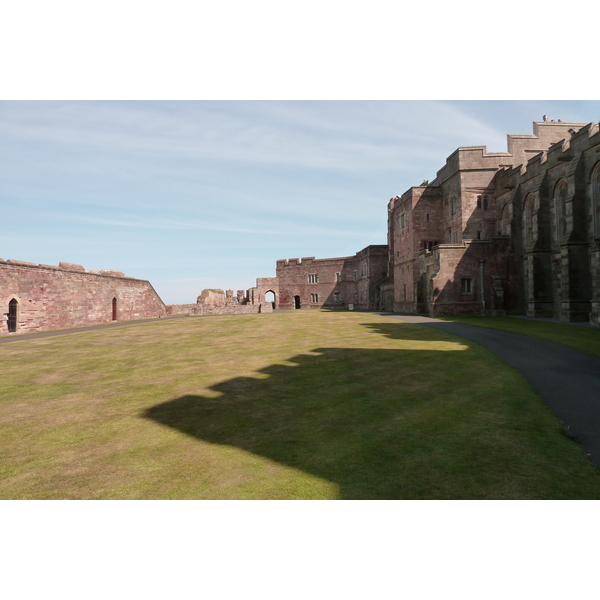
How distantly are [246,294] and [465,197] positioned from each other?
31.3m

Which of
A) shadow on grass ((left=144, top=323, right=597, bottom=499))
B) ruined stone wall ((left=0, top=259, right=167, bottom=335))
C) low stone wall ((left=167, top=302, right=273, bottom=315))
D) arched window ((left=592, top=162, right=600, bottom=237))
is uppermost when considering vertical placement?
arched window ((left=592, top=162, right=600, bottom=237))

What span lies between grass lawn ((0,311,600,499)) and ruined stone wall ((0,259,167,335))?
48.3ft

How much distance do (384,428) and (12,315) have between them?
24.8m

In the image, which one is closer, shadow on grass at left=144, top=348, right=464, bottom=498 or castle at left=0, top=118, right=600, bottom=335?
shadow on grass at left=144, top=348, right=464, bottom=498

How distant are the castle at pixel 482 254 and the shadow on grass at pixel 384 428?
1559cm

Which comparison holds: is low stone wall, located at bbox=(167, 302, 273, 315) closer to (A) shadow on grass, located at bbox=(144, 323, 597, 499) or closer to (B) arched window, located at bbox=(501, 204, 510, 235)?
(B) arched window, located at bbox=(501, 204, 510, 235)

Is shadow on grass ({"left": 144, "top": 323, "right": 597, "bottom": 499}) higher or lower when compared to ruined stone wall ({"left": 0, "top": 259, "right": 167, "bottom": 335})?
lower

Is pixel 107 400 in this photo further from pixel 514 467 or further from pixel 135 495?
pixel 514 467

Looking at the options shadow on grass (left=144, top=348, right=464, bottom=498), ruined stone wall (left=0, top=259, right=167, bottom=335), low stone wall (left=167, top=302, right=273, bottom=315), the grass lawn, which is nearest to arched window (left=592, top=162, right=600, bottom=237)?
the grass lawn

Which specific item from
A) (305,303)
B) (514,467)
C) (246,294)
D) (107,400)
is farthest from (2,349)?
(305,303)

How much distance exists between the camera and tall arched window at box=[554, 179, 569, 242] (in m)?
24.5

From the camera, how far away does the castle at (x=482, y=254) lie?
853 inches

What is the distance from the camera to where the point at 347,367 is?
32.1 feet

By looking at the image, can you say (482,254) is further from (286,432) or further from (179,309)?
(179,309)
